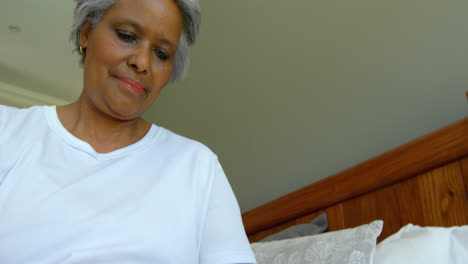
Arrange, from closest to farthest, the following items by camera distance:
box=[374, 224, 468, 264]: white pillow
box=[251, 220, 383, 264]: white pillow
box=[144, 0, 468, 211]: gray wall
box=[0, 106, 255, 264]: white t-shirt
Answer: box=[0, 106, 255, 264]: white t-shirt → box=[374, 224, 468, 264]: white pillow → box=[251, 220, 383, 264]: white pillow → box=[144, 0, 468, 211]: gray wall

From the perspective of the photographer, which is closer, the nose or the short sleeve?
the short sleeve

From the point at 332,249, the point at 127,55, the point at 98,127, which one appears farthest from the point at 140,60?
the point at 332,249

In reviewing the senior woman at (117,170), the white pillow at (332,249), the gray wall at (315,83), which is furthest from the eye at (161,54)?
the gray wall at (315,83)

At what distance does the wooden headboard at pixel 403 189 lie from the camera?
1.13 meters

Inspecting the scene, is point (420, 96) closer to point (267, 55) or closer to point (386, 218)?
point (386, 218)

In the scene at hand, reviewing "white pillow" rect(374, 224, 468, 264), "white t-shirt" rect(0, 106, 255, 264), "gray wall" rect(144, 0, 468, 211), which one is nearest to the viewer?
"white t-shirt" rect(0, 106, 255, 264)

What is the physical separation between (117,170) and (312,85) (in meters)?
1.06

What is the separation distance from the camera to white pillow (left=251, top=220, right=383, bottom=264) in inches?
41.4

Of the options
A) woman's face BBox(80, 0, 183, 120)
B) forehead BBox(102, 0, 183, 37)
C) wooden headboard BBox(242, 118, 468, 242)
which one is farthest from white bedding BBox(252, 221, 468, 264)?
forehead BBox(102, 0, 183, 37)

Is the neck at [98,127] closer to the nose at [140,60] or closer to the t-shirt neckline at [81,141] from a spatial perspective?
the t-shirt neckline at [81,141]

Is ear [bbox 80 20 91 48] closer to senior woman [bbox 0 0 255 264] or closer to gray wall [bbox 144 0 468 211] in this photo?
senior woman [bbox 0 0 255 264]

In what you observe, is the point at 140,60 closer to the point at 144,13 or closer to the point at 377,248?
the point at 144,13

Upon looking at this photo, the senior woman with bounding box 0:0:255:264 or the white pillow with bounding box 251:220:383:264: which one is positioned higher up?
the senior woman with bounding box 0:0:255:264

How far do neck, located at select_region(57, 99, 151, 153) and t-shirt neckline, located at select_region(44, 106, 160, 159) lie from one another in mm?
26
